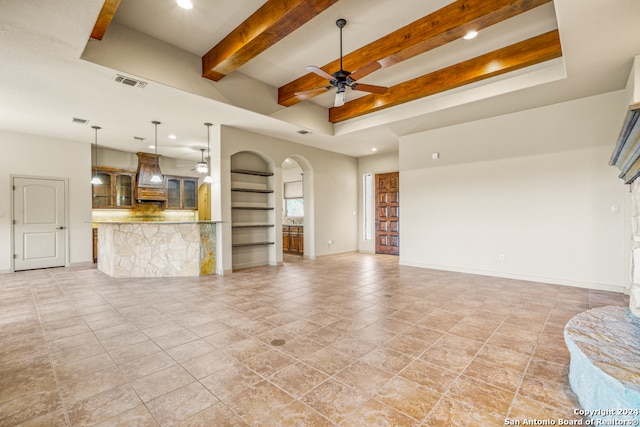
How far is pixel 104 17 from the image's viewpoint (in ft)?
9.90

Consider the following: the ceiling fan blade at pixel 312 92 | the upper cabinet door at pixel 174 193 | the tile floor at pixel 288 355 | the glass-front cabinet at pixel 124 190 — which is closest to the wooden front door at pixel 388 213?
the tile floor at pixel 288 355

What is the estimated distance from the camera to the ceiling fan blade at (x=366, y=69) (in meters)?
3.32

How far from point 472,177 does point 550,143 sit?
1.27 meters

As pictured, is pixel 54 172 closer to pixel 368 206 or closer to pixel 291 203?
pixel 291 203

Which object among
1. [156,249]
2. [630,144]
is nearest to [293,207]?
[156,249]

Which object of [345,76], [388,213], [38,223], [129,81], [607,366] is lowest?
[607,366]

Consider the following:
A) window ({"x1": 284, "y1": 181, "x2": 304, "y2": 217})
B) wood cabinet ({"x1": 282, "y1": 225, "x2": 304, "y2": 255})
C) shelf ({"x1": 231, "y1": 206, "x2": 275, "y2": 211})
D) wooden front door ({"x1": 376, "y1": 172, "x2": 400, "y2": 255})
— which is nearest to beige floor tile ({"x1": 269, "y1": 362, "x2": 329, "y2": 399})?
shelf ({"x1": 231, "y1": 206, "x2": 275, "y2": 211})

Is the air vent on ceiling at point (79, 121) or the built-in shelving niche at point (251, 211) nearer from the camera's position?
the air vent on ceiling at point (79, 121)

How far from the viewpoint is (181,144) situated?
769 cm

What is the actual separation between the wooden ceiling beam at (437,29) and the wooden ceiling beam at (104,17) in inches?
105

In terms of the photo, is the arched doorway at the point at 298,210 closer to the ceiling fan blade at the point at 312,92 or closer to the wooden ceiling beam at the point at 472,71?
the wooden ceiling beam at the point at 472,71

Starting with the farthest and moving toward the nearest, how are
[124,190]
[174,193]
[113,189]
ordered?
[174,193]
[124,190]
[113,189]

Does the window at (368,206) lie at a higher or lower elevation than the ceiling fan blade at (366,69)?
lower

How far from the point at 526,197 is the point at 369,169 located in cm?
457
